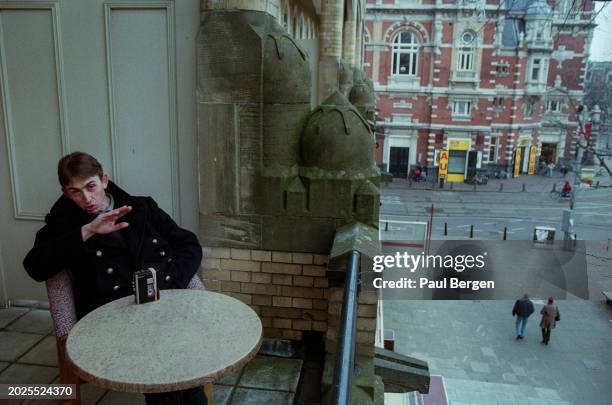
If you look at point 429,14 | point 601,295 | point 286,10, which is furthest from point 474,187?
point 286,10

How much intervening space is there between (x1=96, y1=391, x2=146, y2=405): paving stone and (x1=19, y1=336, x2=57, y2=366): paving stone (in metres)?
0.65

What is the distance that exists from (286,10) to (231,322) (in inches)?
267

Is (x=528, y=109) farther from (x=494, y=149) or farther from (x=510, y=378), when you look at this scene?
(x=510, y=378)

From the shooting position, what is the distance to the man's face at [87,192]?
262 centimetres

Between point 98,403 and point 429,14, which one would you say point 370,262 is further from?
point 429,14

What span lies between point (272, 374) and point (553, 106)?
39.1 m

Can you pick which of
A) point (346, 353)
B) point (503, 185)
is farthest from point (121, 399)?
point (503, 185)

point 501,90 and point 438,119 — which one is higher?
point 501,90

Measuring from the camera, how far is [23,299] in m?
4.45

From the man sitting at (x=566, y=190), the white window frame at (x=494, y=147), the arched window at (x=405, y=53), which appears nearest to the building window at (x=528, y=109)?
the white window frame at (x=494, y=147)

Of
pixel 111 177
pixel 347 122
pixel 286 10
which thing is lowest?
pixel 111 177

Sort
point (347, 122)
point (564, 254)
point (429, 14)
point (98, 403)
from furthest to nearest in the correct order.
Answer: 1. point (429, 14)
2. point (564, 254)
3. point (347, 122)
4. point (98, 403)

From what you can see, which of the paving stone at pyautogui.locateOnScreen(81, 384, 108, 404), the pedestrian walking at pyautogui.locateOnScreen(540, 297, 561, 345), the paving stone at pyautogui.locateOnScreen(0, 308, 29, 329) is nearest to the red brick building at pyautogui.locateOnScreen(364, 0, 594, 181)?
the pedestrian walking at pyautogui.locateOnScreen(540, 297, 561, 345)

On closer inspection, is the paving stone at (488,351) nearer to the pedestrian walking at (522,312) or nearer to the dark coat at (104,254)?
the pedestrian walking at (522,312)
